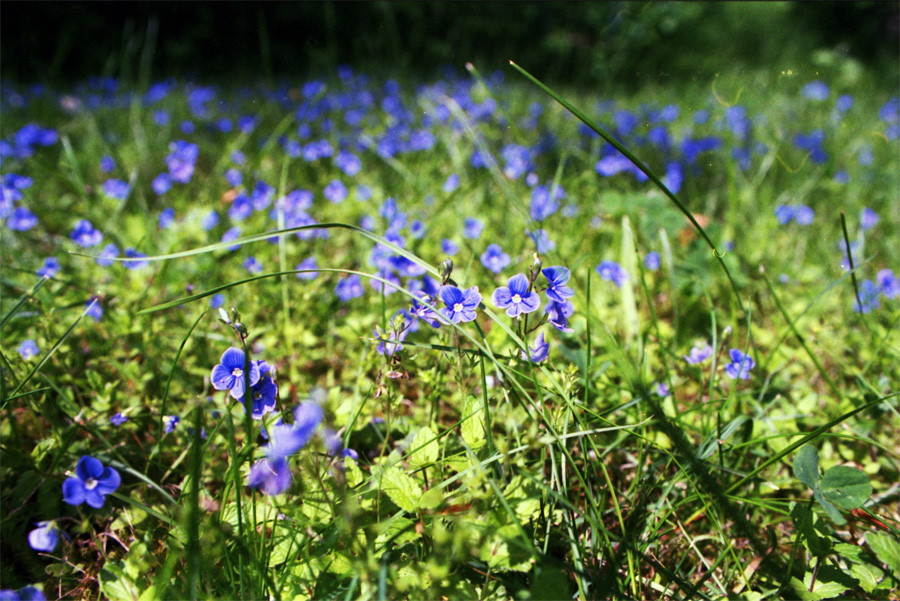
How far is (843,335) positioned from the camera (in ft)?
8.66

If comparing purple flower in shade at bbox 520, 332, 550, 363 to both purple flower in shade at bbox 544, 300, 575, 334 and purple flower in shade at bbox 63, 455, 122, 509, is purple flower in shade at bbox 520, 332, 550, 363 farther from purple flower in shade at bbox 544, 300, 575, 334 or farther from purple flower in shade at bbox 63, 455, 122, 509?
purple flower in shade at bbox 63, 455, 122, 509

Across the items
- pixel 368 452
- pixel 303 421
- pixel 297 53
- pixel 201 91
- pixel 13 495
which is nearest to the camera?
pixel 303 421

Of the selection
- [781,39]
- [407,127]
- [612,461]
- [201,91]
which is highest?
[781,39]

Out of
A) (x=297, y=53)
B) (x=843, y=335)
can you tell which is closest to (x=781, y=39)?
(x=297, y=53)

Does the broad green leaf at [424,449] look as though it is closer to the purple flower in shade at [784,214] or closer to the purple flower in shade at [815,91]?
the purple flower in shade at [784,214]

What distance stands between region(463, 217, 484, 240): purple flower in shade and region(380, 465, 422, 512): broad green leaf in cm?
165

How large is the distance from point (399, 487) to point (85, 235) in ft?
7.18

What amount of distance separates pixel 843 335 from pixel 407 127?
3.35 metres

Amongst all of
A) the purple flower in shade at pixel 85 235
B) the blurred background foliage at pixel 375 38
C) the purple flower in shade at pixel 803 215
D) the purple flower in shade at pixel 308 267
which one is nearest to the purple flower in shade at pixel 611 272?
the purple flower in shade at pixel 308 267

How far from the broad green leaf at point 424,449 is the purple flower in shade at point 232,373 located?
469mm

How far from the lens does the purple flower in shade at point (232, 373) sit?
4.73 ft

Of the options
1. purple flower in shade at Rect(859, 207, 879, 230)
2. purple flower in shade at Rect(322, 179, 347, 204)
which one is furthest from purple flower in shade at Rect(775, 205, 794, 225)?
purple flower in shade at Rect(322, 179, 347, 204)

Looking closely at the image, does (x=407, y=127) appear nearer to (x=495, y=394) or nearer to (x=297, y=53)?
(x=495, y=394)

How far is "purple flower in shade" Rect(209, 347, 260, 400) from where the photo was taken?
4.73 feet
